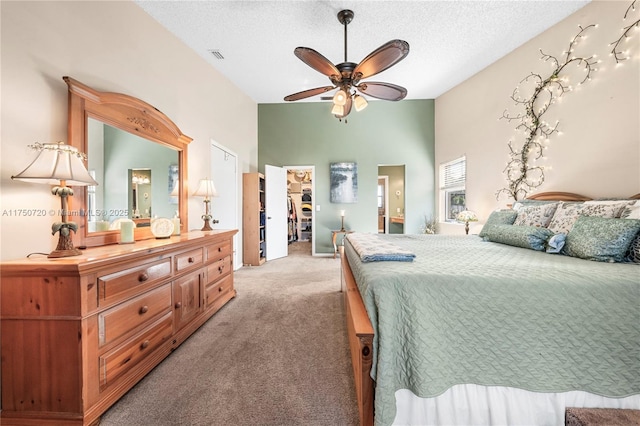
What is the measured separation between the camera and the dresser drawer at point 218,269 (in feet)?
7.71

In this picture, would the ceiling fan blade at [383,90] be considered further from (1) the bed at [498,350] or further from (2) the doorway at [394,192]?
(2) the doorway at [394,192]

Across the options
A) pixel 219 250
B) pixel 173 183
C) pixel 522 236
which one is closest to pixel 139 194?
pixel 173 183

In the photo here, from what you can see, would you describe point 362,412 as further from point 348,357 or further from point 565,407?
point 565,407

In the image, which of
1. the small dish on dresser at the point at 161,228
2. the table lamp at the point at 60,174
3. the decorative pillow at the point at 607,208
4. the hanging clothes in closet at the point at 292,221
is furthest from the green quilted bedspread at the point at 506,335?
the hanging clothes in closet at the point at 292,221

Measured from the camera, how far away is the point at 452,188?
4727 millimetres

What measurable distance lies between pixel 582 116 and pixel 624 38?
0.64m

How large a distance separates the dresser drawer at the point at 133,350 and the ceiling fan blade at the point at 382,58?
257cm

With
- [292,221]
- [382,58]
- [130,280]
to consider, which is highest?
[382,58]

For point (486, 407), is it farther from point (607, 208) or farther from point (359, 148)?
point (359, 148)

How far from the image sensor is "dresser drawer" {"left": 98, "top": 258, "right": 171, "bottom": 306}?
125cm

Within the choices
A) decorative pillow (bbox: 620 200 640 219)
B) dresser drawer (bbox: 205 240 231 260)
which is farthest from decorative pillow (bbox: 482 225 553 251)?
dresser drawer (bbox: 205 240 231 260)

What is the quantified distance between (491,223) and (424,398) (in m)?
2.31

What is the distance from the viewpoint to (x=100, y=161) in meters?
1.83

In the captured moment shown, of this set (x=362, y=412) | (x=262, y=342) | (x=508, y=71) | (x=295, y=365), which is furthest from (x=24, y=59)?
(x=508, y=71)
